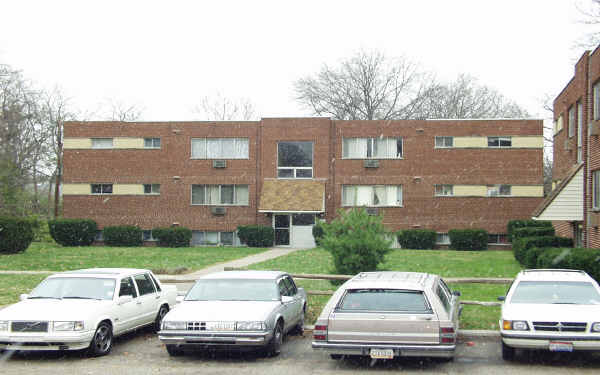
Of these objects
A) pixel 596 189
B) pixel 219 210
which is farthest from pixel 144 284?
pixel 219 210

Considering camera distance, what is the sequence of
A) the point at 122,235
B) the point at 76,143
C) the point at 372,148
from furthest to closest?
the point at 76,143 → the point at 122,235 → the point at 372,148

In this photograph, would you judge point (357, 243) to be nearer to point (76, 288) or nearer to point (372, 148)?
point (76, 288)

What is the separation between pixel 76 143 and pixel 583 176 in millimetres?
28858

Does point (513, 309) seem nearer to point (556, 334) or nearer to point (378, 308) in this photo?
point (556, 334)

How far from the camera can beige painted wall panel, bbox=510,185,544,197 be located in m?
37.6

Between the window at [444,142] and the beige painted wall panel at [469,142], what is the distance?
0.23 metres

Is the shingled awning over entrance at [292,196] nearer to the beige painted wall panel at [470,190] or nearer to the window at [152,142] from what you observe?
the window at [152,142]

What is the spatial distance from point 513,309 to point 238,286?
15.1 feet

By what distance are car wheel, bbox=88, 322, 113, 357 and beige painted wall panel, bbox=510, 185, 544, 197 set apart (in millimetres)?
30852

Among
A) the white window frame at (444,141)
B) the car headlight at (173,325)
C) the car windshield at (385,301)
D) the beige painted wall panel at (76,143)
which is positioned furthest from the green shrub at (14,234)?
the car windshield at (385,301)

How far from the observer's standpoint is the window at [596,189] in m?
22.4

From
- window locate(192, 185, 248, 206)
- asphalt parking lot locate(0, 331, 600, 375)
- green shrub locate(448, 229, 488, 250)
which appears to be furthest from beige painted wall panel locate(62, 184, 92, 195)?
asphalt parking lot locate(0, 331, 600, 375)

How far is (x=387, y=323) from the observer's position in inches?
374

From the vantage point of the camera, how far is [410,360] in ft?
34.2
